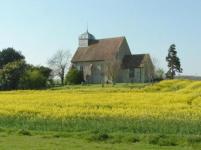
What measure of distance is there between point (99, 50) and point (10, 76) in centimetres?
3426

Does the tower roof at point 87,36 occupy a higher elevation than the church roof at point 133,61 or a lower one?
higher

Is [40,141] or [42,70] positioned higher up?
[42,70]

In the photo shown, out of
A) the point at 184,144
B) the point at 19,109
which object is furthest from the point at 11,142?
the point at 19,109

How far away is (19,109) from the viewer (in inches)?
1350

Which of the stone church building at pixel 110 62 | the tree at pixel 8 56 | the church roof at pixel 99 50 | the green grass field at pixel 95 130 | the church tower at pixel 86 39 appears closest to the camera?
the green grass field at pixel 95 130

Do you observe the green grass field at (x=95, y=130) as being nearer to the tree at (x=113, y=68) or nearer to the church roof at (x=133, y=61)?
the tree at (x=113, y=68)

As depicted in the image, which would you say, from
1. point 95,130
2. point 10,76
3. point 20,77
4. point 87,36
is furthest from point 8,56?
point 95,130

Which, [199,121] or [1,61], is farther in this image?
[1,61]

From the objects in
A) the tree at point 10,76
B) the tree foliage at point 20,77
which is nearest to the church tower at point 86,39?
the tree foliage at point 20,77

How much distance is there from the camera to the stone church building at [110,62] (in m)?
116

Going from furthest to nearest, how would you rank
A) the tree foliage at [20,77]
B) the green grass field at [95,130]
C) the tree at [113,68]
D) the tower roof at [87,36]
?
1. the tower roof at [87,36]
2. the tree at [113,68]
3. the tree foliage at [20,77]
4. the green grass field at [95,130]

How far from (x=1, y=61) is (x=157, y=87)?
150ft

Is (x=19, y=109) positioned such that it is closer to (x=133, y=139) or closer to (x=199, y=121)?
(x=199, y=121)

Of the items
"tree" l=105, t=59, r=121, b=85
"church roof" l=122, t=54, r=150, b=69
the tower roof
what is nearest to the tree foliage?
"tree" l=105, t=59, r=121, b=85
